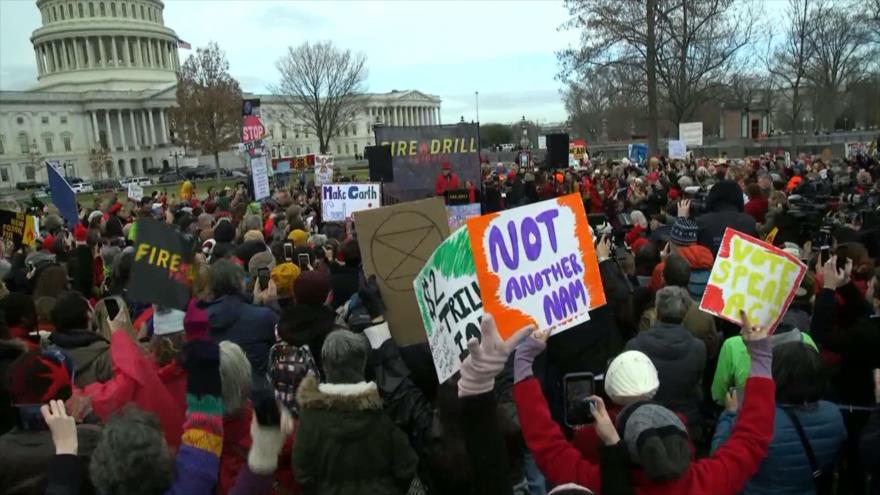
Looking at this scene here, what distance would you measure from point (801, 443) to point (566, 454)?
119 cm

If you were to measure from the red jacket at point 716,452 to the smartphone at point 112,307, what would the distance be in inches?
110

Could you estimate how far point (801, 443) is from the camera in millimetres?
3012

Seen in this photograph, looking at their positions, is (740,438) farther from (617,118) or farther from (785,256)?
(617,118)

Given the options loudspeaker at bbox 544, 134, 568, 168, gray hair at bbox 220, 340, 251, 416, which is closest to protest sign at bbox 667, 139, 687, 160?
loudspeaker at bbox 544, 134, 568, 168

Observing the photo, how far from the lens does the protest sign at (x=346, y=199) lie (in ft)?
36.9

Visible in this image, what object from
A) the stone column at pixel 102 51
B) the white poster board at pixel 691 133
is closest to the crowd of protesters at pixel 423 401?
the white poster board at pixel 691 133

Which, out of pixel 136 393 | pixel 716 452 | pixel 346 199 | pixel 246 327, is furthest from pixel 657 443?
pixel 346 199

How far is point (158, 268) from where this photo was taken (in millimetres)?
3965

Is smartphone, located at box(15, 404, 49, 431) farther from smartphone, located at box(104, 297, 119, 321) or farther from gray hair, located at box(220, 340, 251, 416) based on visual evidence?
smartphone, located at box(104, 297, 119, 321)

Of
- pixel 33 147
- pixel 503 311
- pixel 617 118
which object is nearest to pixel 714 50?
pixel 503 311

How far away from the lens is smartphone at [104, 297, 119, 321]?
4.15 metres

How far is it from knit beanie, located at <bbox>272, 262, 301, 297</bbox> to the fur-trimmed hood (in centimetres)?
278

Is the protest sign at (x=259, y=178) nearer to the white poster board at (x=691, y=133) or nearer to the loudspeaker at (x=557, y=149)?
the loudspeaker at (x=557, y=149)

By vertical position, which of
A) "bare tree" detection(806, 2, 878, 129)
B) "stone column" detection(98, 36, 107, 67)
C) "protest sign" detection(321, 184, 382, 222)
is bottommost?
"protest sign" detection(321, 184, 382, 222)
